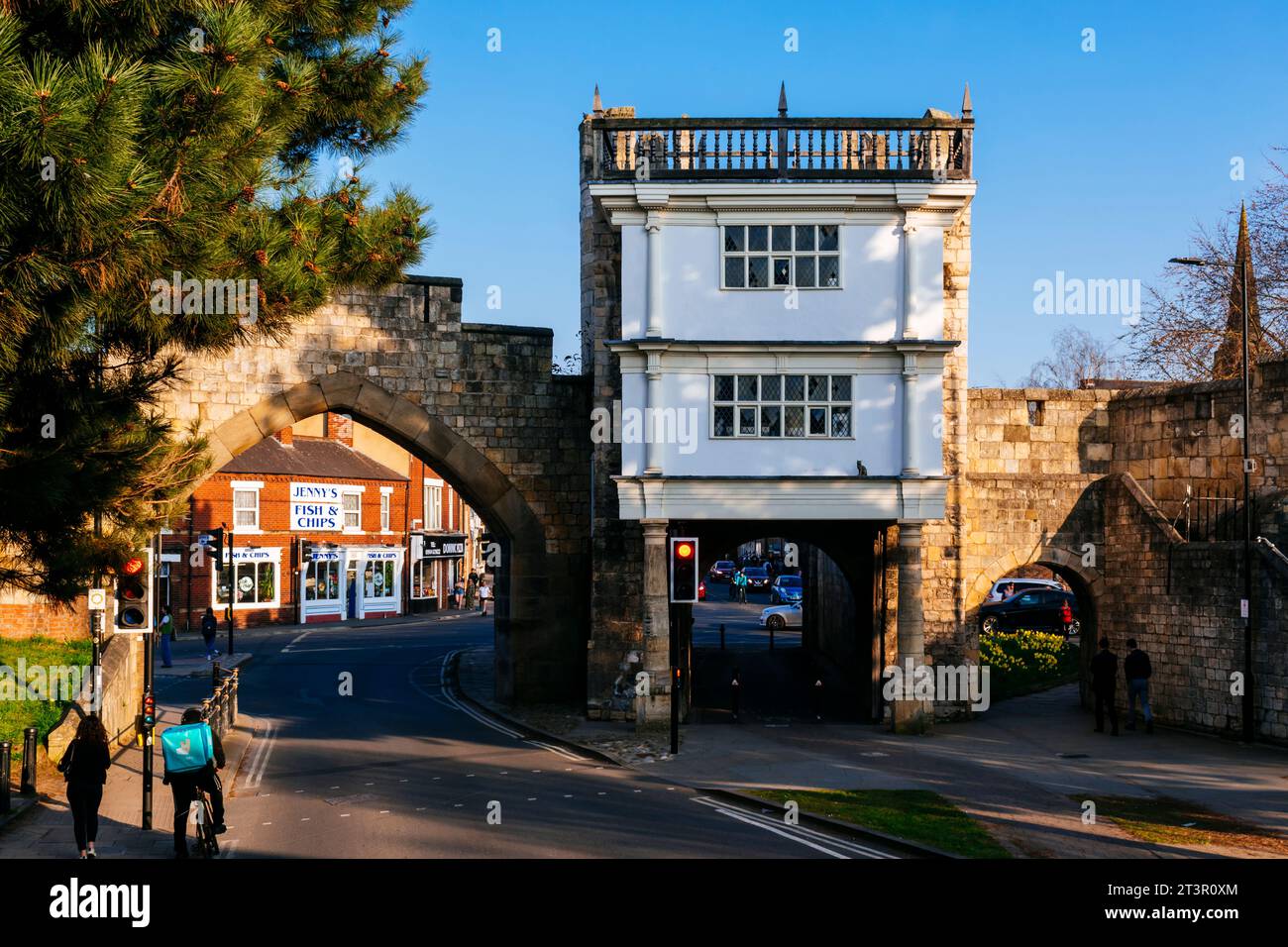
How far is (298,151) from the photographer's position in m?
19.2

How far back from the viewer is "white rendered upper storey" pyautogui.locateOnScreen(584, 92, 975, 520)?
23.9 meters

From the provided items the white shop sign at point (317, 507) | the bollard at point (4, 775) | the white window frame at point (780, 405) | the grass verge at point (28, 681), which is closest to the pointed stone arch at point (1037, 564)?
the white window frame at point (780, 405)

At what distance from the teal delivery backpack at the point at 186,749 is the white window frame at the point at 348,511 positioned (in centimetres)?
4109

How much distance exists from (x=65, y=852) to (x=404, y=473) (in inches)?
1771

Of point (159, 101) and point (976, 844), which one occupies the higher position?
point (159, 101)

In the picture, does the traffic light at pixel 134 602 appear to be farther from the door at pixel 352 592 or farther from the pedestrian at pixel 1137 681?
the door at pixel 352 592

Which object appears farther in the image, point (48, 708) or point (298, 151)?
point (48, 708)

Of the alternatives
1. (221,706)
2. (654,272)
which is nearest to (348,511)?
(221,706)

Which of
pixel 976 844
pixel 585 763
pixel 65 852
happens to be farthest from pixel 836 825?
pixel 65 852

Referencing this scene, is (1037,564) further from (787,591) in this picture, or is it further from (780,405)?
(787,591)

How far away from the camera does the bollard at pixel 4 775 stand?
53.1 feet

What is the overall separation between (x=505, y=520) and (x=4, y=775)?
1346 cm

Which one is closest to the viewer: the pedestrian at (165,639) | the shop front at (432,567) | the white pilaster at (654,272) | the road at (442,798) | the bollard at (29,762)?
the road at (442,798)
